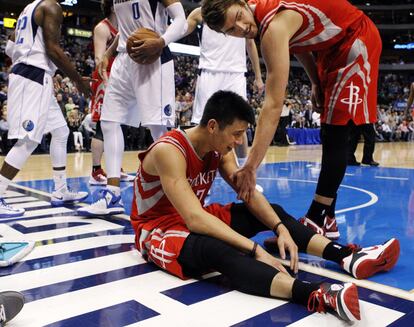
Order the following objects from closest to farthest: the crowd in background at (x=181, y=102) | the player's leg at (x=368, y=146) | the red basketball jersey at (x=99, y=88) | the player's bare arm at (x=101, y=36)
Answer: the player's bare arm at (x=101, y=36), the red basketball jersey at (x=99, y=88), the player's leg at (x=368, y=146), the crowd in background at (x=181, y=102)

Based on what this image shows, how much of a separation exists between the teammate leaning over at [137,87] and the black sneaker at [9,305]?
165cm

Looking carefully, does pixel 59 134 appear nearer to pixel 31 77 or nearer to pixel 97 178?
pixel 31 77

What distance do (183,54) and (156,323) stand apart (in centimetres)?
2583

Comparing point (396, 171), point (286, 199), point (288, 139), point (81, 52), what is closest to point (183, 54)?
point (81, 52)

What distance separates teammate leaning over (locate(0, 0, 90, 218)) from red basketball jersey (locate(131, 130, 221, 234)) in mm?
1502

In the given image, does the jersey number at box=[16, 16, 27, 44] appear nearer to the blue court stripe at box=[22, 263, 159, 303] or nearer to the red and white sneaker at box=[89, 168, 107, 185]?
the red and white sneaker at box=[89, 168, 107, 185]

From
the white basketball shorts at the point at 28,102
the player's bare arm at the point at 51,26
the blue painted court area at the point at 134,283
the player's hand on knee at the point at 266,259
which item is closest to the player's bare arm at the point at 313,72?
the blue painted court area at the point at 134,283

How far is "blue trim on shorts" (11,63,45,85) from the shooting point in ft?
11.5

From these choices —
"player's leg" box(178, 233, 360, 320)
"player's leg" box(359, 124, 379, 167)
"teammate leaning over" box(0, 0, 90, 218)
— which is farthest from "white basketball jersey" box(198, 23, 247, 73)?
"player's leg" box(359, 124, 379, 167)

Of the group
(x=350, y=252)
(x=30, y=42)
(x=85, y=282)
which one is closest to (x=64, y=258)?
(x=85, y=282)

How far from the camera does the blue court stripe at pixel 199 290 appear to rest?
179cm

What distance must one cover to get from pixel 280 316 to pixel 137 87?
6.85ft

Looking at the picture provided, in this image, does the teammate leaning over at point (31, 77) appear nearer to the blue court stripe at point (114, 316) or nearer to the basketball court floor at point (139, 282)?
the basketball court floor at point (139, 282)

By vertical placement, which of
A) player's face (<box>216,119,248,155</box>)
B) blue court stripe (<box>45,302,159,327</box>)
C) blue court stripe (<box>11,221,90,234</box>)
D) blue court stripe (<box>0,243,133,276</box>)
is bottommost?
blue court stripe (<box>0,243,133,276</box>)
